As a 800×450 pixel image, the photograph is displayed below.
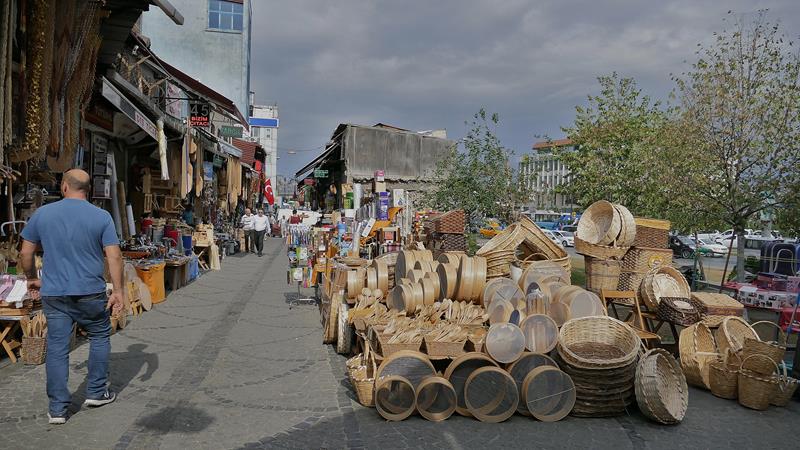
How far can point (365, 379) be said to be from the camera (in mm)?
4891

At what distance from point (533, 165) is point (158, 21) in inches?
827

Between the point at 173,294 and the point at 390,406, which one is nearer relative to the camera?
the point at 390,406

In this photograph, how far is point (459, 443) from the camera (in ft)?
13.8

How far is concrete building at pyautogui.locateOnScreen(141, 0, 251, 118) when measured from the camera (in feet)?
96.7

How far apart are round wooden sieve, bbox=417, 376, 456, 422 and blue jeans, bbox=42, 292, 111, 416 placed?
102 inches

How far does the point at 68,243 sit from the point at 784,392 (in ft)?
20.9

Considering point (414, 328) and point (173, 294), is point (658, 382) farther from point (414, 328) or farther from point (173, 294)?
point (173, 294)

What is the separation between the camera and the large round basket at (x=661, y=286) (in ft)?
22.5

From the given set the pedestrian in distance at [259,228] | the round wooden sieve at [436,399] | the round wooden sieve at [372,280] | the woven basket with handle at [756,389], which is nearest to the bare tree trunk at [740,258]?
the woven basket with handle at [756,389]

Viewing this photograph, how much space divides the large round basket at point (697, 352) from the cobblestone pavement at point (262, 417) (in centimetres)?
20

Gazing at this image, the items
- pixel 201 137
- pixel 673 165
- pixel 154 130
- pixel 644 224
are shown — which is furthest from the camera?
→ pixel 201 137

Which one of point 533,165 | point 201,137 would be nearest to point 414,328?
point 201,137

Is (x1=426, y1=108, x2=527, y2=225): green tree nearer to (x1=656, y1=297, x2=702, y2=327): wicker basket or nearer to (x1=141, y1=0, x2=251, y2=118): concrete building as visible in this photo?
(x1=656, y1=297, x2=702, y2=327): wicker basket

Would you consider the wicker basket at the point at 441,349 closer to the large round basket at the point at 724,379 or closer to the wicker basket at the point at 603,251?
the large round basket at the point at 724,379
